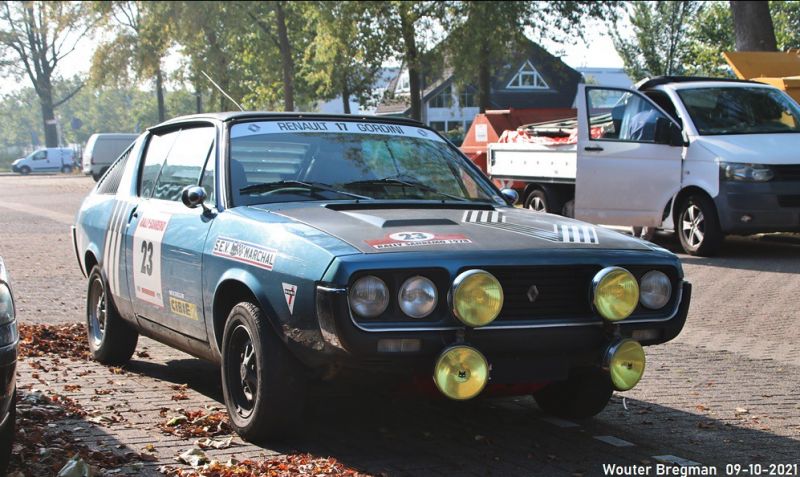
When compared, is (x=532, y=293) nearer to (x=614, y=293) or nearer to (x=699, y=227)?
(x=614, y=293)

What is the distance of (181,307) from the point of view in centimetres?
596

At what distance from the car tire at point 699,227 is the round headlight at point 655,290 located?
28.5 ft

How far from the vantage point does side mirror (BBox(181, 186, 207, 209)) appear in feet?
18.9

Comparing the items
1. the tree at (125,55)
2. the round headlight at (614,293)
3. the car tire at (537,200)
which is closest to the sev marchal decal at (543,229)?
the round headlight at (614,293)

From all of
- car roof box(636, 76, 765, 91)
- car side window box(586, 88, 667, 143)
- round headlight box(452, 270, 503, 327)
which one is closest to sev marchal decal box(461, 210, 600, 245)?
round headlight box(452, 270, 503, 327)

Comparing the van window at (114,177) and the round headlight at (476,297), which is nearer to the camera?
the round headlight at (476,297)

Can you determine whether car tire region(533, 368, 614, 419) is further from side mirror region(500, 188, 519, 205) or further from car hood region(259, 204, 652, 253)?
side mirror region(500, 188, 519, 205)

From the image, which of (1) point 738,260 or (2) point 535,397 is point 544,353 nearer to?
(2) point 535,397

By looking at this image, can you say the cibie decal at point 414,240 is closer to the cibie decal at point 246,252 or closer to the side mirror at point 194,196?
the cibie decal at point 246,252

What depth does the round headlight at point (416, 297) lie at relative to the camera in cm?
462

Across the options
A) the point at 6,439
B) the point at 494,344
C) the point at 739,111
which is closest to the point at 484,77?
the point at 739,111

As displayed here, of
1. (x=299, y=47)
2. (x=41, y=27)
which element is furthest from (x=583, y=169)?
(x=41, y=27)

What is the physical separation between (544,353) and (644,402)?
5.63ft

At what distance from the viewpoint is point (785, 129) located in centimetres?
1379
